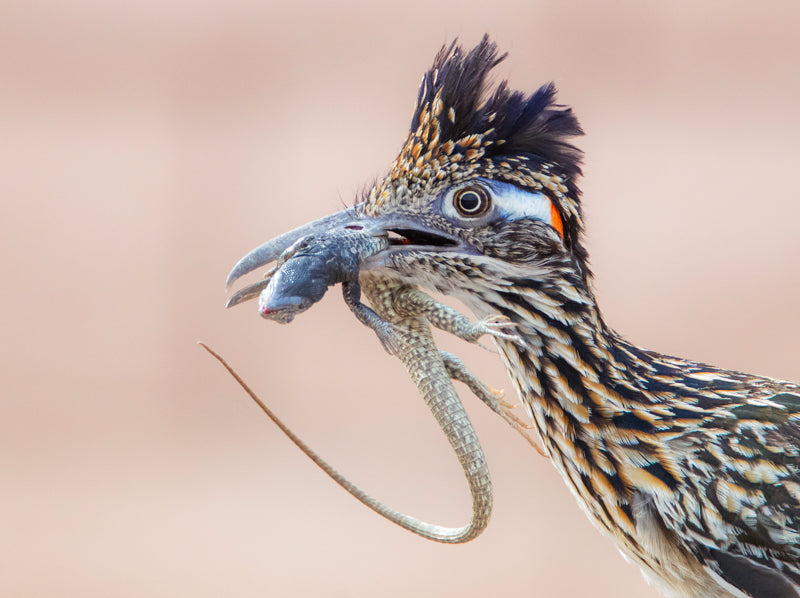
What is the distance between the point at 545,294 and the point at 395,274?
415 millimetres

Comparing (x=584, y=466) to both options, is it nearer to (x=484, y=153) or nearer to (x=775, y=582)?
(x=775, y=582)

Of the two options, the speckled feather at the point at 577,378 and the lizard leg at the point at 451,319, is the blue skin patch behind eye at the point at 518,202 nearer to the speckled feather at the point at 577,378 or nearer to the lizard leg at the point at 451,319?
the speckled feather at the point at 577,378

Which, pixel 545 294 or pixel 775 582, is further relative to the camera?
pixel 545 294

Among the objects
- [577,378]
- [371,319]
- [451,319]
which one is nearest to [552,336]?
[577,378]

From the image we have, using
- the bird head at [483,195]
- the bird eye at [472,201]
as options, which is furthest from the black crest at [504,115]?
the bird eye at [472,201]

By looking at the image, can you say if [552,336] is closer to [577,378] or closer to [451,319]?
[577,378]

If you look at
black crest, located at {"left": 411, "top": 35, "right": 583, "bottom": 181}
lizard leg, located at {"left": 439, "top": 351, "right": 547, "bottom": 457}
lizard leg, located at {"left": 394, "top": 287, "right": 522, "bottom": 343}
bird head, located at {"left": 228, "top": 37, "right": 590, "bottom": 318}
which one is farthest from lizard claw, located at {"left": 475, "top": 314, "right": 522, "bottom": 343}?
A: black crest, located at {"left": 411, "top": 35, "right": 583, "bottom": 181}

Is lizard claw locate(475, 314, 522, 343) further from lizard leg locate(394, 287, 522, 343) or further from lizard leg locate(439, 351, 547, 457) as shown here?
lizard leg locate(439, 351, 547, 457)

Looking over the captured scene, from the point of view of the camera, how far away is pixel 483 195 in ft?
7.63

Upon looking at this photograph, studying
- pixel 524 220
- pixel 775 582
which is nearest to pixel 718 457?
pixel 775 582

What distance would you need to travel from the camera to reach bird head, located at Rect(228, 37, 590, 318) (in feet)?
7.57

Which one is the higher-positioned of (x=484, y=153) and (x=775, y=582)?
(x=484, y=153)

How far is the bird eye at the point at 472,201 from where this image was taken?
2322 mm

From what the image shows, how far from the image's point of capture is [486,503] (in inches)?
92.1
